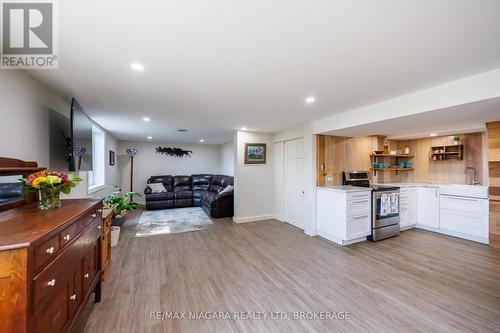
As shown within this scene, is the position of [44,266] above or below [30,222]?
below

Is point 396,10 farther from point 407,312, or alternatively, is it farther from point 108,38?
point 407,312

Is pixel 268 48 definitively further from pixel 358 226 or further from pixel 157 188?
pixel 157 188

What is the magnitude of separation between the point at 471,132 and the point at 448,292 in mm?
3699

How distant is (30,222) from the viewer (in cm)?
123

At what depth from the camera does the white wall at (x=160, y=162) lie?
7.07m

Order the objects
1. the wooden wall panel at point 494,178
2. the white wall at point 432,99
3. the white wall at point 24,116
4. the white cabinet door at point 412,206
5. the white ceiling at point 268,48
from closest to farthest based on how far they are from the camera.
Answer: the white ceiling at point 268,48, the white wall at point 24,116, the white wall at point 432,99, the wooden wall panel at point 494,178, the white cabinet door at point 412,206

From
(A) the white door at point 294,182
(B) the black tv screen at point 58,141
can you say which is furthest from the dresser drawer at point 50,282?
(A) the white door at point 294,182

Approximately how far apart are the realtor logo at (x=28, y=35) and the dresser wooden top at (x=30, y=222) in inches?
49.0

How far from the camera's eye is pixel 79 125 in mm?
2455

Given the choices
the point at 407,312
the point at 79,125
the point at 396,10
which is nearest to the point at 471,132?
the point at 407,312

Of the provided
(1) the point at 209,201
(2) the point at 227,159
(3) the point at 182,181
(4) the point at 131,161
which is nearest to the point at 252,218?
(1) the point at 209,201

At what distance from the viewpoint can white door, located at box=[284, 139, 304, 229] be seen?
15.1ft

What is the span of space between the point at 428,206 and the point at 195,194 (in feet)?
20.2

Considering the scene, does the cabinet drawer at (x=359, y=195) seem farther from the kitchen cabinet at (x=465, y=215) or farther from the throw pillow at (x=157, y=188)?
the throw pillow at (x=157, y=188)
